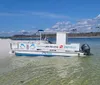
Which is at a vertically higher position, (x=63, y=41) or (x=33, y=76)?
(x=63, y=41)

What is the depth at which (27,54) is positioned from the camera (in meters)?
41.1

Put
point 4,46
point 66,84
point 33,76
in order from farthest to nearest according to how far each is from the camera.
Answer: point 4,46 < point 33,76 < point 66,84

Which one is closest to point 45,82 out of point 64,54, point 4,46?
point 64,54

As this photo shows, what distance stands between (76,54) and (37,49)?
6.61m

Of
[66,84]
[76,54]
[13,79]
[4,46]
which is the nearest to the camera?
[66,84]

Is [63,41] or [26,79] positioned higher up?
[63,41]

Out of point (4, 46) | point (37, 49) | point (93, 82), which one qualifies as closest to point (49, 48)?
point (37, 49)

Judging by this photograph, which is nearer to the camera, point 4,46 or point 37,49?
point 37,49

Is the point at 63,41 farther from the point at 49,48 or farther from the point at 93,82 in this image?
the point at 93,82

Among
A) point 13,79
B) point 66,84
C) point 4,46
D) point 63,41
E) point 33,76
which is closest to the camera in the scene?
point 66,84

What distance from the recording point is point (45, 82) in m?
17.4

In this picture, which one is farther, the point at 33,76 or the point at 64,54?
the point at 64,54

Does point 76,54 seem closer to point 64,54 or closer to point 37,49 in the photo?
point 64,54

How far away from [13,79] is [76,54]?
22039mm
